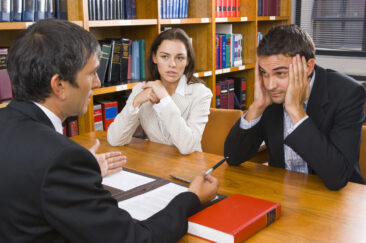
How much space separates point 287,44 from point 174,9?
191cm

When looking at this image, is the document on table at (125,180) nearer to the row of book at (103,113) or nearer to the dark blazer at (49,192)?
the dark blazer at (49,192)

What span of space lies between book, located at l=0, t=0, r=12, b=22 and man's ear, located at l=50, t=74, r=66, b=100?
1482 millimetres

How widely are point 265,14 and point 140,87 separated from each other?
2458mm

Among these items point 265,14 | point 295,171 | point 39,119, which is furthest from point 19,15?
point 265,14

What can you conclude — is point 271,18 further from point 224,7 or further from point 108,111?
point 108,111

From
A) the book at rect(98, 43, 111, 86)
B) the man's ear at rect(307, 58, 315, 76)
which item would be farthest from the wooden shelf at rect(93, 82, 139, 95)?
the man's ear at rect(307, 58, 315, 76)

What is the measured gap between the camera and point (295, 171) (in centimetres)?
165

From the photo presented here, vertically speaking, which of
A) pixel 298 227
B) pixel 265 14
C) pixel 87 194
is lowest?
pixel 298 227

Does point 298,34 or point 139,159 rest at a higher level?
point 298,34

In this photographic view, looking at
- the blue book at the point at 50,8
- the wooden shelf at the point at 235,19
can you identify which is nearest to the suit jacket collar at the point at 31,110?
the blue book at the point at 50,8

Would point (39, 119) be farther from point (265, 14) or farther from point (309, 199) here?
point (265, 14)

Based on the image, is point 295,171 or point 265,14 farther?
point 265,14

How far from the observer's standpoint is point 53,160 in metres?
0.89

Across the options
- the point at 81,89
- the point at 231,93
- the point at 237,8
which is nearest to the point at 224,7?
the point at 237,8
